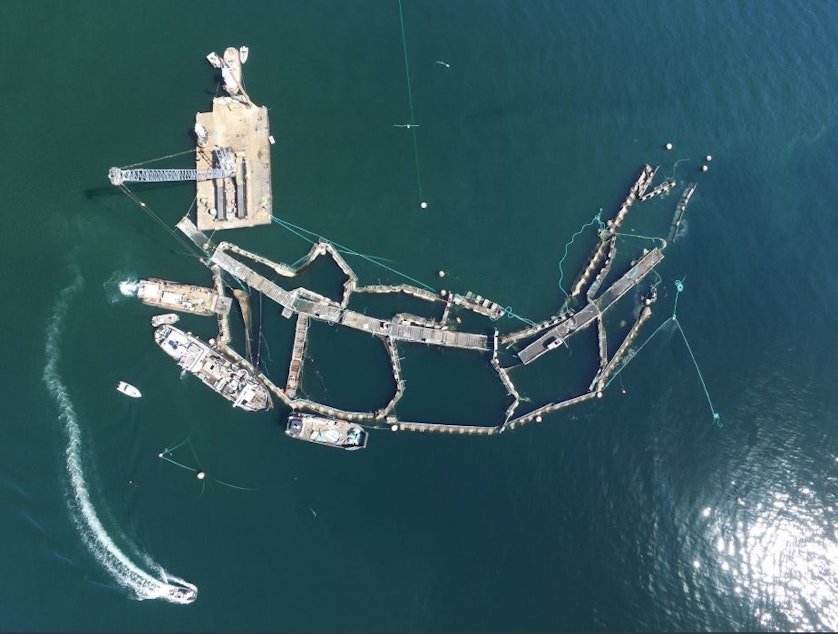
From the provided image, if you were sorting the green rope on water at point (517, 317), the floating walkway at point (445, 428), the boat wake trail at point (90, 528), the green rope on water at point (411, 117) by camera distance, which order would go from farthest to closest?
the green rope on water at point (411, 117) → the green rope on water at point (517, 317) → the floating walkway at point (445, 428) → the boat wake trail at point (90, 528)

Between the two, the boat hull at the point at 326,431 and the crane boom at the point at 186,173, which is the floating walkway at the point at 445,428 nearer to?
the boat hull at the point at 326,431

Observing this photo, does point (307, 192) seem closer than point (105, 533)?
No

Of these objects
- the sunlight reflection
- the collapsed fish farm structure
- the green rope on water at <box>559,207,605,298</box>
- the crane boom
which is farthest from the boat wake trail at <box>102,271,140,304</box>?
the sunlight reflection

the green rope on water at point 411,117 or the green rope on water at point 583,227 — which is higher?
the green rope on water at point 411,117

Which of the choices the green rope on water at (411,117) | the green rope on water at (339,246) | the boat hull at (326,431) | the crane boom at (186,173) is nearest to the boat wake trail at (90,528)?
the crane boom at (186,173)

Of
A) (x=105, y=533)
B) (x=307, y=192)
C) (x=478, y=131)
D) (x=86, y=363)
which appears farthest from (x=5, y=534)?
(x=478, y=131)

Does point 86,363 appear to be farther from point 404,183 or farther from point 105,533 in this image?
point 404,183

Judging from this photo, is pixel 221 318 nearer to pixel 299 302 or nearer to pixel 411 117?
pixel 299 302
